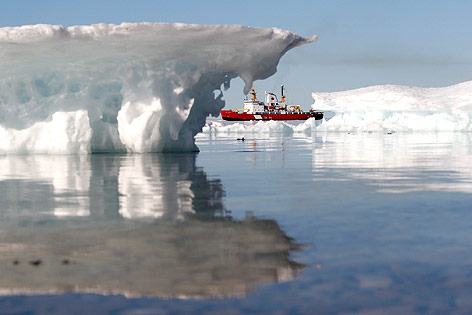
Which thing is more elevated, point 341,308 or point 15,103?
point 15,103

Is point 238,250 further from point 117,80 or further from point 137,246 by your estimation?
point 117,80

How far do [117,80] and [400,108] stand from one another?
67.8 meters

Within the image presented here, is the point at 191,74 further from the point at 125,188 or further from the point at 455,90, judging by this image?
the point at 455,90

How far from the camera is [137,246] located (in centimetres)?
475

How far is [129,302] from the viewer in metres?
3.25

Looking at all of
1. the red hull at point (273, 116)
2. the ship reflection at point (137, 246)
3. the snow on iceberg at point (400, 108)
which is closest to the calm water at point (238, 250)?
the ship reflection at point (137, 246)

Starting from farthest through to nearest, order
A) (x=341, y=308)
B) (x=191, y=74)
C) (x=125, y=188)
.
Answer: (x=191, y=74) → (x=125, y=188) → (x=341, y=308)

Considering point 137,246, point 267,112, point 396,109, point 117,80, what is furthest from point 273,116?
point 137,246

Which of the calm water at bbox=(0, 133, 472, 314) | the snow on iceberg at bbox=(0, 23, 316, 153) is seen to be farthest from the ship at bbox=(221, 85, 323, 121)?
the calm water at bbox=(0, 133, 472, 314)

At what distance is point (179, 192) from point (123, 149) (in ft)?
43.8

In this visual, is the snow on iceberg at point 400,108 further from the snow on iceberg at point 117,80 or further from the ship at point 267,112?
the snow on iceberg at point 117,80

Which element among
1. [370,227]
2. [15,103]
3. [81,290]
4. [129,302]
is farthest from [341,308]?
[15,103]

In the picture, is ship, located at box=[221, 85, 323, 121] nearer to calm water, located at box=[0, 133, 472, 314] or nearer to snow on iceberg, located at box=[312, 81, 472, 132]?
snow on iceberg, located at box=[312, 81, 472, 132]

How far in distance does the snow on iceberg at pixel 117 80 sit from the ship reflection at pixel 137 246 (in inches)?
Result: 412
